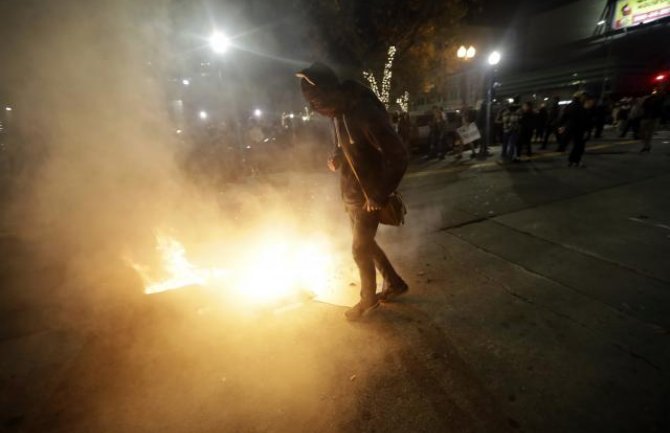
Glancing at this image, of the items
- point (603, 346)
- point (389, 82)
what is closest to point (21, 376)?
point (603, 346)

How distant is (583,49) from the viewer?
2786 centimetres

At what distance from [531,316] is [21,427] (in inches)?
147

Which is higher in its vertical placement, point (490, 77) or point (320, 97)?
point (490, 77)

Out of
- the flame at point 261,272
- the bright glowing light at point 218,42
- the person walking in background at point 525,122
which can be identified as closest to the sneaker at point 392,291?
the flame at point 261,272

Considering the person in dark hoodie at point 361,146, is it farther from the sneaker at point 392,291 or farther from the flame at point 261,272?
the flame at point 261,272

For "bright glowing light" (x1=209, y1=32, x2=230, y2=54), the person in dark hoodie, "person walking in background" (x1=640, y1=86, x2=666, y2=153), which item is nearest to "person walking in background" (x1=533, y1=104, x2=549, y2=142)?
"person walking in background" (x1=640, y1=86, x2=666, y2=153)

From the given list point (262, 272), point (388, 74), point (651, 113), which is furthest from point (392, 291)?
point (388, 74)

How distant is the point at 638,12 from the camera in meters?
27.6

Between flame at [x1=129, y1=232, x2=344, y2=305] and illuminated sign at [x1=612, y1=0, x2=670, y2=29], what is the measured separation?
36.8 meters

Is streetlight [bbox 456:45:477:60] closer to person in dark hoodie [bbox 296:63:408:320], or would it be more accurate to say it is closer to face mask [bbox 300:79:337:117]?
person in dark hoodie [bbox 296:63:408:320]

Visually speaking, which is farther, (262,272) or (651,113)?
(651,113)

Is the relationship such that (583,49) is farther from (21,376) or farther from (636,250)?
(21,376)

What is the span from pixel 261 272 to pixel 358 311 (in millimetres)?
1493

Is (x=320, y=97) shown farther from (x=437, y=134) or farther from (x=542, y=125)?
(x=542, y=125)
